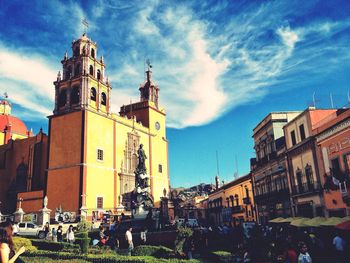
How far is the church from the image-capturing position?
113ft

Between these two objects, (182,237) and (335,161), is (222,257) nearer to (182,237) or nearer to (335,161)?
(182,237)

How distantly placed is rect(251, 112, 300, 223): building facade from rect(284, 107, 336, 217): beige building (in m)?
1.42

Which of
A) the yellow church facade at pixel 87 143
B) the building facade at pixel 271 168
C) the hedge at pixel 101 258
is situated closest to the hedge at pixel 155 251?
the hedge at pixel 101 258

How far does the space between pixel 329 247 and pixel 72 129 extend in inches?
1105

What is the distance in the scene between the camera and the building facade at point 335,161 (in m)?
18.7

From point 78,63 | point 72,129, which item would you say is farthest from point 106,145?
point 78,63

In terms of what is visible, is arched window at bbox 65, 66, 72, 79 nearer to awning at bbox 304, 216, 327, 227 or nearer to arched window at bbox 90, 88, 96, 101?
arched window at bbox 90, 88, 96, 101

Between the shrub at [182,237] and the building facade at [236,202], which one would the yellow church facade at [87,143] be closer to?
the building facade at [236,202]

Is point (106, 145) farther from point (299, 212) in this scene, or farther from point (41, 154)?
point (299, 212)

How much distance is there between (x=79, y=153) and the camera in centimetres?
3462

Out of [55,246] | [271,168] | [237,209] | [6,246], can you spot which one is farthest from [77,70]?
[6,246]

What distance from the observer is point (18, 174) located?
4081cm

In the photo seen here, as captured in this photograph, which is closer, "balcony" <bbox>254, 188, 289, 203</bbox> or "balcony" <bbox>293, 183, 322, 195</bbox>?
"balcony" <bbox>293, 183, 322, 195</bbox>

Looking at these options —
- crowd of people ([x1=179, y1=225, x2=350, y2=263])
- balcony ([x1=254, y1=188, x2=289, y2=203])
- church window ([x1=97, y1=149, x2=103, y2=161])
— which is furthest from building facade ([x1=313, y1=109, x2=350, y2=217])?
church window ([x1=97, y1=149, x2=103, y2=161])
